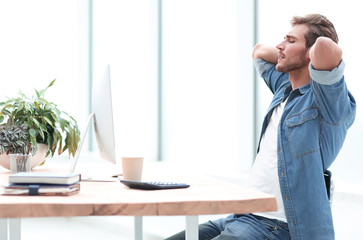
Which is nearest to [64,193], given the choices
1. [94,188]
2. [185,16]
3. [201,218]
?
[94,188]

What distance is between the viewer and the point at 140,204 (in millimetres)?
1220

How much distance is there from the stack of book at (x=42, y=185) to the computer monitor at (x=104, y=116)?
15.8 inches

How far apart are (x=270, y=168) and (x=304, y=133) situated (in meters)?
0.20

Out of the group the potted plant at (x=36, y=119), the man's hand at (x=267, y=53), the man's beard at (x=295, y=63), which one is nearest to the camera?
the man's beard at (x=295, y=63)

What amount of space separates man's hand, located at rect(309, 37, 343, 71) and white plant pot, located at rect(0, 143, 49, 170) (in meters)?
1.17

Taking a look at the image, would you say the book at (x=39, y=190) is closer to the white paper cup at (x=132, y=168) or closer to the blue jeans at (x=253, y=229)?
the white paper cup at (x=132, y=168)

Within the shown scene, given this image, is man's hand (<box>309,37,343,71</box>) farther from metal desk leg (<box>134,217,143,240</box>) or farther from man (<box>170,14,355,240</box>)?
metal desk leg (<box>134,217,143,240</box>)

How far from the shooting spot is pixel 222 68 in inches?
146

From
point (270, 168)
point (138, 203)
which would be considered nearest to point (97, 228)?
point (270, 168)

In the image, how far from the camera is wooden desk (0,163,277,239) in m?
1.20

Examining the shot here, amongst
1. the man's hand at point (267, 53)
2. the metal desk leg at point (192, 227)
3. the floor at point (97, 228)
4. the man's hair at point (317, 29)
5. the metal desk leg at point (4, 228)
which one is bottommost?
the floor at point (97, 228)

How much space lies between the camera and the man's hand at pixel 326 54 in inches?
67.3

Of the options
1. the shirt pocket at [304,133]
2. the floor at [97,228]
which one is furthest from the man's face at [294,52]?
the floor at [97,228]

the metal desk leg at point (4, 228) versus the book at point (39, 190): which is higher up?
the book at point (39, 190)
